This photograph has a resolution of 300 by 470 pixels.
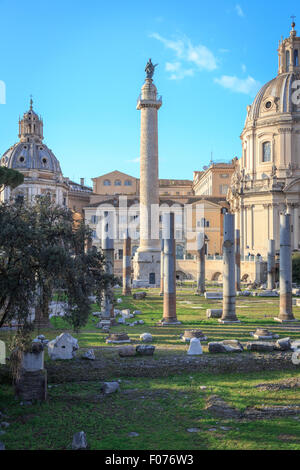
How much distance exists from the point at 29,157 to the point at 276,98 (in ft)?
118

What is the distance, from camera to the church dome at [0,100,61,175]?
69.0m

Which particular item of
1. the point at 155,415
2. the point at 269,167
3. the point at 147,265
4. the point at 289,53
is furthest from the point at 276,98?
the point at 155,415

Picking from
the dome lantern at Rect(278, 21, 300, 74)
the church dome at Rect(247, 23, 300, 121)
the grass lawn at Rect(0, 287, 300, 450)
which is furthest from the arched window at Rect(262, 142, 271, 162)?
the grass lawn at Rect(0, 287, 300, 450)

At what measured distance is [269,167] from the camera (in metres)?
48.5

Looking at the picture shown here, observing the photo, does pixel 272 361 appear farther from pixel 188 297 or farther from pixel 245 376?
pixel 188 297

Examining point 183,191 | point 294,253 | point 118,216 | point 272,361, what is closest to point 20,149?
point 118,216

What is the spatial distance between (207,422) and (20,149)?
66555 millimetres

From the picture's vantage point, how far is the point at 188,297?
3008 centimetres

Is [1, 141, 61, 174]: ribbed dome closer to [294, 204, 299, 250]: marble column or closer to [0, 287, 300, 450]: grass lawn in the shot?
[294, 204, 299, 250]: marble column

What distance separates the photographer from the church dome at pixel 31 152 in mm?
69000

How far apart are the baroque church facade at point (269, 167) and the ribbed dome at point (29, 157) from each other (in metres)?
30.4

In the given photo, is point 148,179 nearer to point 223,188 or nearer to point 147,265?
point 147,265

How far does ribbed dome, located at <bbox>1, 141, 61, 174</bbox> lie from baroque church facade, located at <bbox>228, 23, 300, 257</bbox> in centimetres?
3043

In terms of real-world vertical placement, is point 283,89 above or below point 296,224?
above
